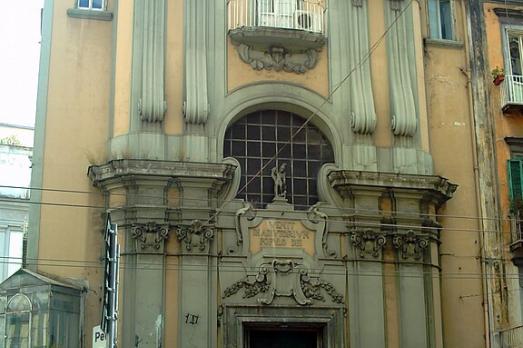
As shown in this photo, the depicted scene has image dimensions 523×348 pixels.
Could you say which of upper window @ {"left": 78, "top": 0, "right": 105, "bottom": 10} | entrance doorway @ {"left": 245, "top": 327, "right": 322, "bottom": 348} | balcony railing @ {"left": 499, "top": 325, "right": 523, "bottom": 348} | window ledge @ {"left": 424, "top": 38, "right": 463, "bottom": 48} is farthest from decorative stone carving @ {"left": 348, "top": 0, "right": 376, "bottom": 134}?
upper window @ {"left": 78, "top": 0, "right": 105, "bottom": 10}

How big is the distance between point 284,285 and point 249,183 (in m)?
2.59

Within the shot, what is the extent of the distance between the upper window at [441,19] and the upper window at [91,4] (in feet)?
28.1

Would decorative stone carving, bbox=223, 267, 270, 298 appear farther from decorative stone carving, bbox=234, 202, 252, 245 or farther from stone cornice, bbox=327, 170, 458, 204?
stone cornice, bbox=327, 170, 458, 204

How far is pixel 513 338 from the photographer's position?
2055cm

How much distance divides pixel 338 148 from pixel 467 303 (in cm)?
486

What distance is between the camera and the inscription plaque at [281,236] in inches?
782

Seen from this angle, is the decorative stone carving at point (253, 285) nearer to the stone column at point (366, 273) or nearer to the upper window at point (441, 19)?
the stone column at point (366, 273)

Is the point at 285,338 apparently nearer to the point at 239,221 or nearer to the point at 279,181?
the point at 239,221

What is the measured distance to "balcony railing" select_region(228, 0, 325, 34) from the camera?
2095 centimetres

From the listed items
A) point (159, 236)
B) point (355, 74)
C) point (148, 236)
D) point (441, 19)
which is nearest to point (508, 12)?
point (441, 19)

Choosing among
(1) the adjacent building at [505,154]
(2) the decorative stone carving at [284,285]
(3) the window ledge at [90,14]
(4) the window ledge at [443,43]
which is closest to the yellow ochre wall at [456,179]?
(4) the window ledge at [443,43]

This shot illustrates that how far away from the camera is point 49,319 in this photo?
18344 millimetres

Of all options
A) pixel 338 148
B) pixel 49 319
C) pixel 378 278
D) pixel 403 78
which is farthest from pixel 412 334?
pixel 49 319

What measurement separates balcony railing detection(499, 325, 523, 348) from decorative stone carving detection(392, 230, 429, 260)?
9.13 feet
